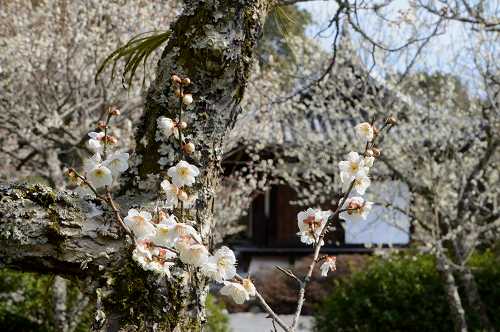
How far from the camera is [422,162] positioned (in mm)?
7371

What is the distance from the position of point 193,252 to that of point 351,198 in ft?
1.51

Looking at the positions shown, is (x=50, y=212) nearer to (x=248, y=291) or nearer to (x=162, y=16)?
(x=248, y=291)

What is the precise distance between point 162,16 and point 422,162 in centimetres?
351

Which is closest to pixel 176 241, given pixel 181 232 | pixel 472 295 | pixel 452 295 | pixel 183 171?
pixel 181 232

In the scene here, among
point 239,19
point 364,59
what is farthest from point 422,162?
point 239,19

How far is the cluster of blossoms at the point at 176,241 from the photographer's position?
4.01ft

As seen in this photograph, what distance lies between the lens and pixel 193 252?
4.00 feet

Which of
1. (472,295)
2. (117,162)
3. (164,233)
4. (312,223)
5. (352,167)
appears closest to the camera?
(164,233)

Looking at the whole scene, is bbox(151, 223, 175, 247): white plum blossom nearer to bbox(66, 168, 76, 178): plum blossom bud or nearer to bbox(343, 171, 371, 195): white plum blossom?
bbox(66, 168, 76, 178): plum blossom bud

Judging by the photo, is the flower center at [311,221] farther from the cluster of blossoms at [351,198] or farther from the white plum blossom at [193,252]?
the white plum blossom at [193,252]

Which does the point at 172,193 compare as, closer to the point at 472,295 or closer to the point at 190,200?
the point at 190,200

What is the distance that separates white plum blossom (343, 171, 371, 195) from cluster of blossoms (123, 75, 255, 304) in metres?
0.35

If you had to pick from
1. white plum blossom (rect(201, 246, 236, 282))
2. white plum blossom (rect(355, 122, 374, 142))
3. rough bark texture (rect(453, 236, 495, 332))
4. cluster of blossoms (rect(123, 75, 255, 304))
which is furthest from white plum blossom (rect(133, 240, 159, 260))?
rough bark texture (rect(453, 236, 495, 332))

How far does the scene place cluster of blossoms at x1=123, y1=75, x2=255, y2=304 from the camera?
122cm
